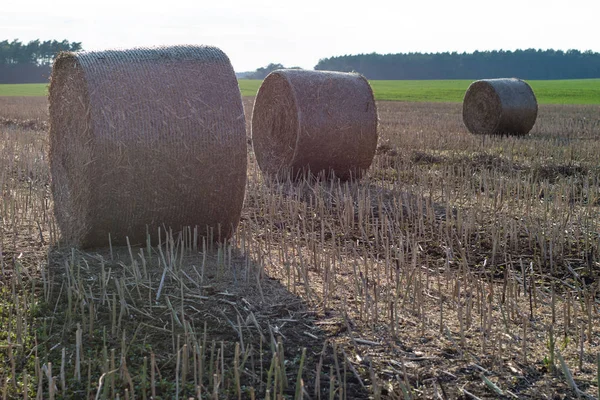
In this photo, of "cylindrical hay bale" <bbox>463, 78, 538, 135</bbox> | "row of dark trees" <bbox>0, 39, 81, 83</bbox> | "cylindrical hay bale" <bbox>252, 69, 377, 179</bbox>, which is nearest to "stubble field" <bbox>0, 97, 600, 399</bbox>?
"cylindrical hay bale" <bbox>252, 69, 377, 179</bbox>

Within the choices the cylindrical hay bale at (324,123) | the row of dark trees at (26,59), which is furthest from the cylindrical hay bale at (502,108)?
the row of dark trees at (26,59)

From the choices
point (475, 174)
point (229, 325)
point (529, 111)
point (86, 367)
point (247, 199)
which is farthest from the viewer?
point (529, 111)

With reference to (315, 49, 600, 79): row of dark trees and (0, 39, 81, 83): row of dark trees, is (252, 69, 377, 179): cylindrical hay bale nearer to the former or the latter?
(0, 39, 81, 83): row of dark trees

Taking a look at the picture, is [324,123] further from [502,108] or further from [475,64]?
[475,64]

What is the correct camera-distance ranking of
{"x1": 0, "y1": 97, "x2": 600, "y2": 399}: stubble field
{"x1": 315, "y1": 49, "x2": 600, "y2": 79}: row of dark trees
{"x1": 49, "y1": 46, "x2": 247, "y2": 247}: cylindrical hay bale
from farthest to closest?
{"x1": 315, "y1": 49, "x2": 600, "y2": 79}: row of dark trees, {"x1": 49, "y1": 46, "x2": 247, "y2": 247}: cylindrical hay bale, {"x1": 0, "y1": 97, "x2": 600, "y2": 399}: stubble field

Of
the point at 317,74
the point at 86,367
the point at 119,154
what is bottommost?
the point at 86,367

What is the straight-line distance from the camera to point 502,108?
50.4 ft

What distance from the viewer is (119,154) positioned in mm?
5516

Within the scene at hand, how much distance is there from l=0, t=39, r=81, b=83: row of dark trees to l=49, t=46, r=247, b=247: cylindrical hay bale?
6042cm

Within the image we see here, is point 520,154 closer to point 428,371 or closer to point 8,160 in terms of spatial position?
point 8,160

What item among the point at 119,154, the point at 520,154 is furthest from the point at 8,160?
the point at 520,154

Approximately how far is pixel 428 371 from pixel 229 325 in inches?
46.9

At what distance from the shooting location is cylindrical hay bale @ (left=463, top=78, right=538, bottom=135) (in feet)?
50.5

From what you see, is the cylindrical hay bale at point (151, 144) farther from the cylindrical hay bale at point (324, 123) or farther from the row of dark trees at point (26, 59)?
the row of dark trees at point (26, 59)
